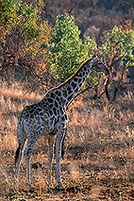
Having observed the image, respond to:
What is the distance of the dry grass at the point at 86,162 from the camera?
5363 millimetres

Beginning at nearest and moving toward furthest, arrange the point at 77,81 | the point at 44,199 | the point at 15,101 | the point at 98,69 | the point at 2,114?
the point at 44,199, the point at 77,81, the point at 98,69, the point at 2,114, the point at 15,101

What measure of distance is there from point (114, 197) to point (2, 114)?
799 cm

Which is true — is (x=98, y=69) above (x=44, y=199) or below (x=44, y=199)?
above

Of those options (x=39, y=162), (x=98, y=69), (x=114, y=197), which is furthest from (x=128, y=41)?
(x=114, y=197)

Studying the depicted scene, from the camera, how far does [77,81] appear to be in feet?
20.6

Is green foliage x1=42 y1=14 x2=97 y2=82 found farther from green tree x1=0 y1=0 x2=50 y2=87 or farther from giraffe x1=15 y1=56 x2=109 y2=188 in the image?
giraffe x1=15 y1=56 x2=109 y2=188

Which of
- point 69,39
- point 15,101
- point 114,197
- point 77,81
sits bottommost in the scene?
point 114,197

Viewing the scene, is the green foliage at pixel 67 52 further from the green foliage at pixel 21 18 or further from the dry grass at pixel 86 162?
the dry grass at pixel 86 162

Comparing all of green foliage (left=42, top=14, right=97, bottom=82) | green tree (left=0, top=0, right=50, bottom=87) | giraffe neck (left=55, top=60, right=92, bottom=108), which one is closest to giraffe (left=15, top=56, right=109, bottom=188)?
giraffe neck (left=55, top=60, right=92, bottom=108)

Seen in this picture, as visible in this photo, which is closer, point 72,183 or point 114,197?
point 114,197

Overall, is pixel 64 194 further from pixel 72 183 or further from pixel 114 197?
pixel 114 197

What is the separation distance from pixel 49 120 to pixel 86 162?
103 inches

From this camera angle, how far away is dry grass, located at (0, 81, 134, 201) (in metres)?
5.36

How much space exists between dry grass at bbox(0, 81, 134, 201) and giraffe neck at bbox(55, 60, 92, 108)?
1.93 m
